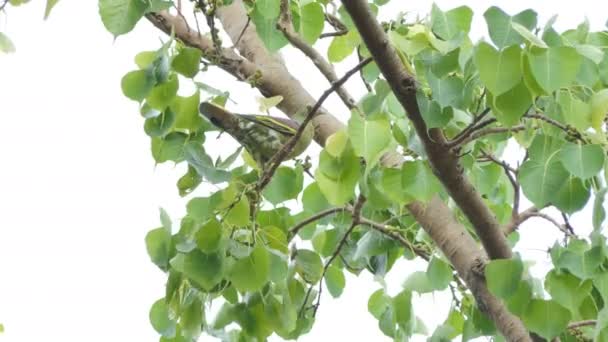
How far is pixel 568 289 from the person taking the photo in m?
0.80

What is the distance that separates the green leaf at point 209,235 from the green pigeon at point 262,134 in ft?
0.35

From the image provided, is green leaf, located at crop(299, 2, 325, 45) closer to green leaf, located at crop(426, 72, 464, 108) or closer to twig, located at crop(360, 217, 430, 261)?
green leaf, located at crop(426, 72, 464, 108)

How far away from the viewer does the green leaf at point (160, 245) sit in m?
0.92

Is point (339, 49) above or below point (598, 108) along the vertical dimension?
above

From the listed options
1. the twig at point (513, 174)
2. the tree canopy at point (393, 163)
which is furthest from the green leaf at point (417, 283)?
the twig at point (513, 174)

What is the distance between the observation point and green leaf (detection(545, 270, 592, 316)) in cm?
80

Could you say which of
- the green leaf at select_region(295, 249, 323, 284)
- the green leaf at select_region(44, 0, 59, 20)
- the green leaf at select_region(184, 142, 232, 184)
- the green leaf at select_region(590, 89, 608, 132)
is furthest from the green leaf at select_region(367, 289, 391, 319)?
the green leaf at select_region(44, 0, 59, 20)

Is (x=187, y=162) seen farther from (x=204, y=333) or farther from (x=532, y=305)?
(x=532, y=305)

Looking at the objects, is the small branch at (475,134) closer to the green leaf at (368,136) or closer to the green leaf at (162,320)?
the green leaf at (368,136)

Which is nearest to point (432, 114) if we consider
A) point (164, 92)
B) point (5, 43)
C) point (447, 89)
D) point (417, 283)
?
point (447, 89)

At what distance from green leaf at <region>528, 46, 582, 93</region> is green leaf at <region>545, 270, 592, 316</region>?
198 millimetres

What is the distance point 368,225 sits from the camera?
106cm

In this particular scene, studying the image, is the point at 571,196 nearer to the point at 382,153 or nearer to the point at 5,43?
the point at 382,153

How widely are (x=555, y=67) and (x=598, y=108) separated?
0.07 m
